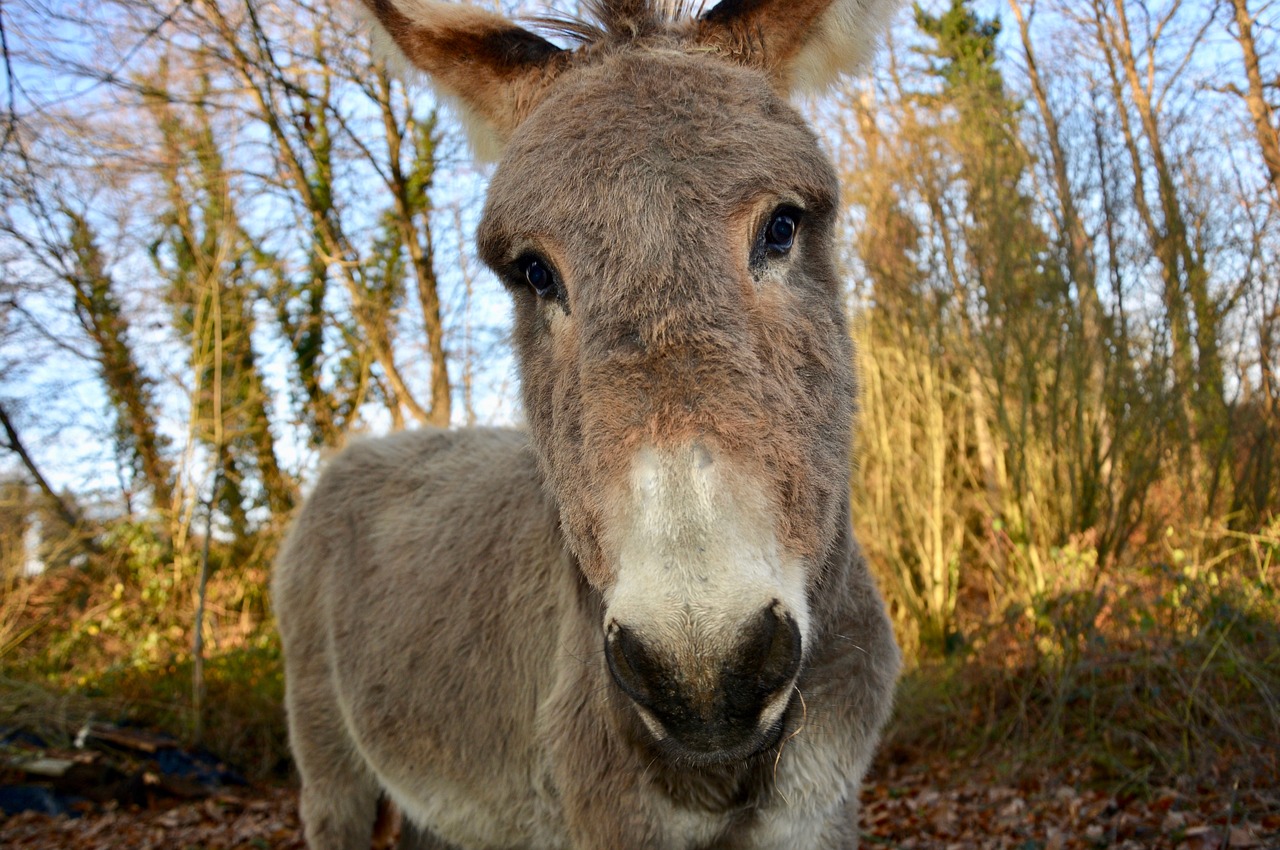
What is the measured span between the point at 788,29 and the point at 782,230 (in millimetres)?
881

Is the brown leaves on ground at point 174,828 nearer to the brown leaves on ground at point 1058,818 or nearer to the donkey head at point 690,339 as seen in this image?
the brown leaves on ground at point 1058,818

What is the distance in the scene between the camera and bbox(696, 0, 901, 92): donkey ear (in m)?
2.45

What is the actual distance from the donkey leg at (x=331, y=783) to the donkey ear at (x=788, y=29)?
11.2 ft

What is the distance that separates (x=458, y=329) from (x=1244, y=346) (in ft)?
27.7

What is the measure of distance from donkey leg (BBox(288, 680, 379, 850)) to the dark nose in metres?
3.01

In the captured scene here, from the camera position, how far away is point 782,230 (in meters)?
1.97

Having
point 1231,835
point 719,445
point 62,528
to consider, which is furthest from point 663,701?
point 62,528

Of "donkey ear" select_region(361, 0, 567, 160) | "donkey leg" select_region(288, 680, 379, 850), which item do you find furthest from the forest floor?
"donkey ear" select_region(361, 0, 567, 160)

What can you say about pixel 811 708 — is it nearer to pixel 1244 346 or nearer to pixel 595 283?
pixel 595 283

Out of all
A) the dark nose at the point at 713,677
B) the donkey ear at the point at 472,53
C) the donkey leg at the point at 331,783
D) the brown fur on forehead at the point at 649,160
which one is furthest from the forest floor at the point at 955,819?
the donkey ear at the point at 472,53

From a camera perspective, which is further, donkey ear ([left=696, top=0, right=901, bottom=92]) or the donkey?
donkey ear ([left=696, top=0, right=901, bottom=92])

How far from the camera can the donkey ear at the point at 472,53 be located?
2584mm

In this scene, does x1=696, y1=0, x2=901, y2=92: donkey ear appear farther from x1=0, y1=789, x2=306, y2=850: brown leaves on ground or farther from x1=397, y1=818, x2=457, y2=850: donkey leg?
x1=0, y1=789, x2=306, y2=850: brown leaves on ground

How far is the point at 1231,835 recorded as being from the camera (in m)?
3.68
